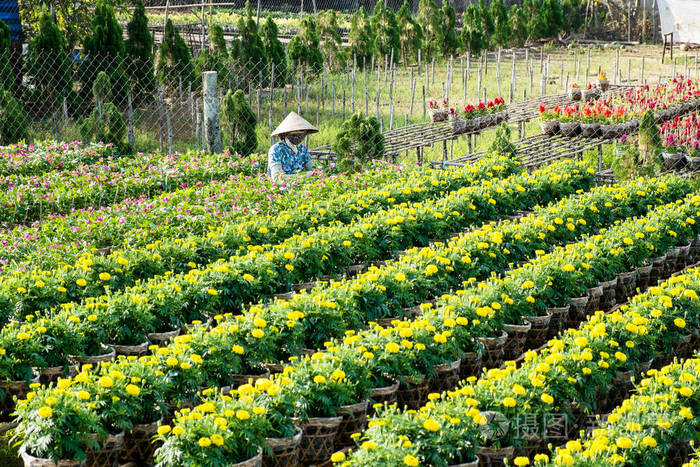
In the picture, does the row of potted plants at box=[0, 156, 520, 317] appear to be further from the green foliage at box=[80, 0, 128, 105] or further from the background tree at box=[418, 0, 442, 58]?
the background tree at box=[418, 0, 442, 58]

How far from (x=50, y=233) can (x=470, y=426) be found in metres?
5.17

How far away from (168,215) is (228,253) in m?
1.35

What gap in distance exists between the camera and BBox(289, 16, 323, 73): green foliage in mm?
19188

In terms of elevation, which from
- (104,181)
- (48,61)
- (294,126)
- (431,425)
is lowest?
(431,425)

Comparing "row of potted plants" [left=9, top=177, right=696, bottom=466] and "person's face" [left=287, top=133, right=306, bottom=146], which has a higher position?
"person's face" [left=287, top=133, right=306, bottom=146]

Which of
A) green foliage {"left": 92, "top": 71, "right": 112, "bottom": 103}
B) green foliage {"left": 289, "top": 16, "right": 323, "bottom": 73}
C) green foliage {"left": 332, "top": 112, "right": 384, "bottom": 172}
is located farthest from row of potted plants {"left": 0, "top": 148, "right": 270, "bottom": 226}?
green foliage {"left": 289, "top": 16, "right": 323, "bottom": 73}

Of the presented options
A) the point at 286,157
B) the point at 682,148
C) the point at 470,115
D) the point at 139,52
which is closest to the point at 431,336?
the point at 286,157

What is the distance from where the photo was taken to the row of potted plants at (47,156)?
11367mm

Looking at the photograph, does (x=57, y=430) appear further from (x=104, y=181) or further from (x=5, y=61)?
(x=5, y=61)

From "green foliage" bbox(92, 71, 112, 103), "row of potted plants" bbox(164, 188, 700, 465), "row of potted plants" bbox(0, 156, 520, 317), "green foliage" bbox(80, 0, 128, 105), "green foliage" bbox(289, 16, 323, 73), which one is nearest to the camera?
"row of potted plants" bbox(164, 188, 700, 465)

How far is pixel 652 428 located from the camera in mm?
4617

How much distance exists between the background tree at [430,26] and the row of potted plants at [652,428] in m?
19.5

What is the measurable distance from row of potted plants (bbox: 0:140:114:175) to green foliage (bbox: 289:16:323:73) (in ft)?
24.8

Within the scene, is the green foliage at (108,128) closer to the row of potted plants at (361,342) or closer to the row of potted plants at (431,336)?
the row of potted plants at (431,336)
